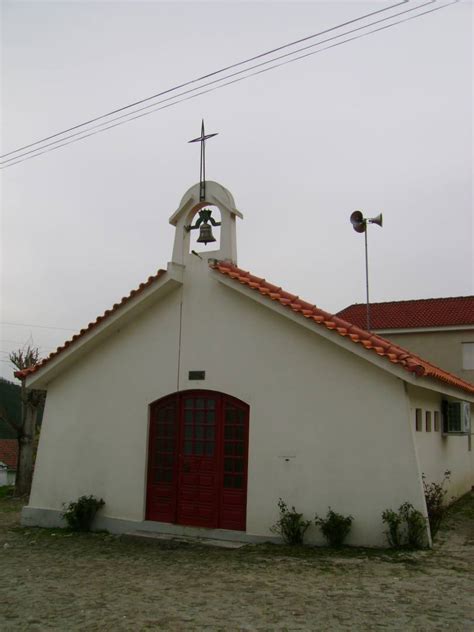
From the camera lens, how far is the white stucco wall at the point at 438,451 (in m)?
10.9

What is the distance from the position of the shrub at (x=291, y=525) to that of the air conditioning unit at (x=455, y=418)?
183 inches

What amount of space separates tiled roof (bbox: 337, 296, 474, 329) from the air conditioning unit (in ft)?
51.0

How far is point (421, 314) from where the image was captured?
97.2 feet

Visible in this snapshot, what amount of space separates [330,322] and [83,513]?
601 centimetres

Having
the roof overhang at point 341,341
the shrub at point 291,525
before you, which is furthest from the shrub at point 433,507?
the shrub at point 291,525

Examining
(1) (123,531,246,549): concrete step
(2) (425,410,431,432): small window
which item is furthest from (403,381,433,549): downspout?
(1) (123,531,246,549): concrete step

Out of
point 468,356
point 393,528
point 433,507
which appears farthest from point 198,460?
point 468,356

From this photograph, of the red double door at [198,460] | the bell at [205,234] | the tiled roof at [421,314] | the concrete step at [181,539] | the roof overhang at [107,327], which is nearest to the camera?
the concrete step at [181,539]

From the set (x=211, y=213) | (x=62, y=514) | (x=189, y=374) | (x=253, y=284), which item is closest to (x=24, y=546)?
(x=62, y=514)

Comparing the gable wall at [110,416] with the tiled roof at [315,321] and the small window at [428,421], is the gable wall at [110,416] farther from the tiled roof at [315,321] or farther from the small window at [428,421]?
the small window at [428,421]

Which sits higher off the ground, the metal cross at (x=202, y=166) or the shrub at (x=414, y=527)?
the metal cross at (x=202, y=166)

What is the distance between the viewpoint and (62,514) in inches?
485

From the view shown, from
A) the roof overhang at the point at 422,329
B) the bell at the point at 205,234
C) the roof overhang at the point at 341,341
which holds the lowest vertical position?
the roof overhang at the point at 341,341

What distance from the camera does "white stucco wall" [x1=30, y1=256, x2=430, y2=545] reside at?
9.63 meters
